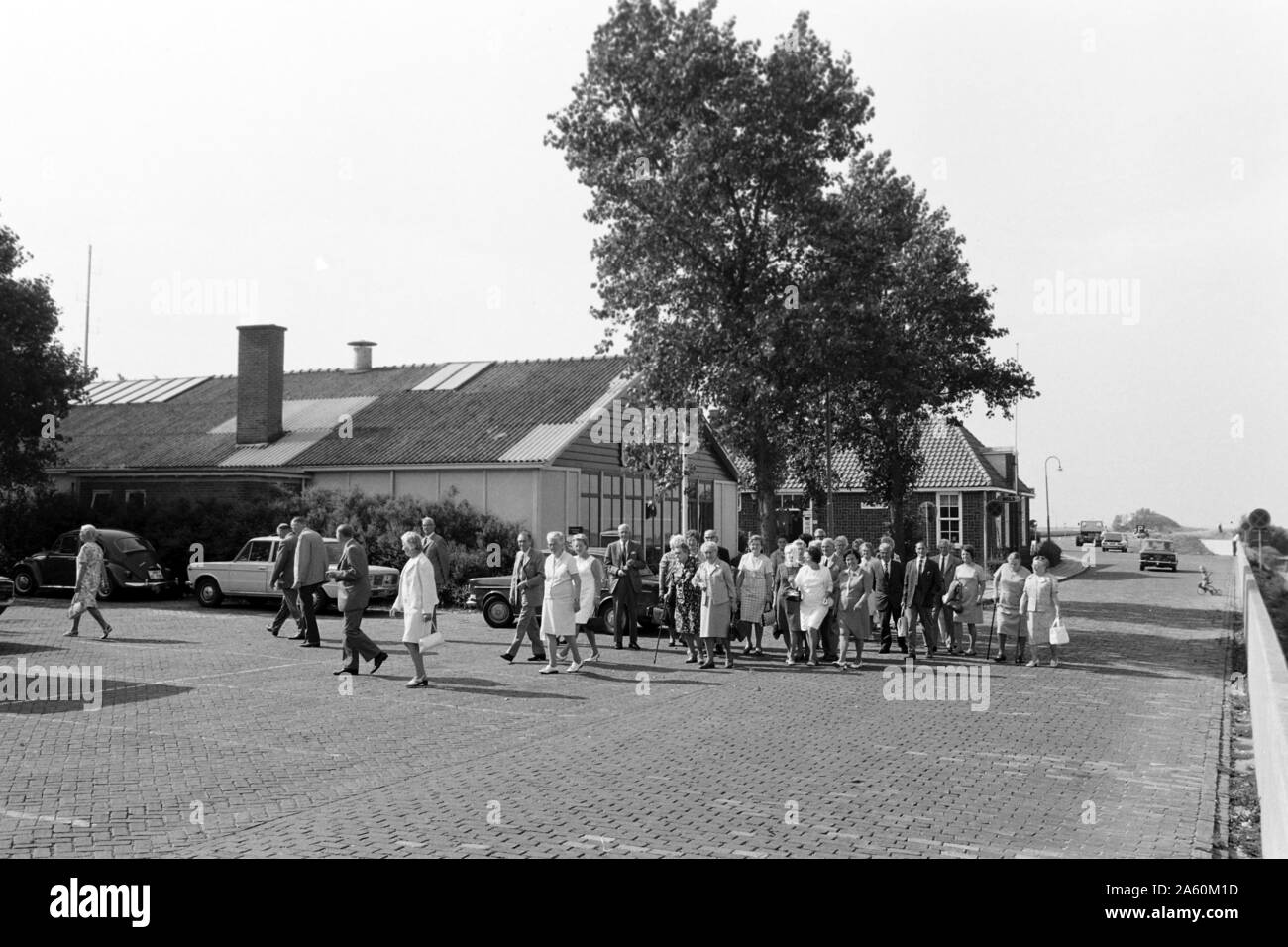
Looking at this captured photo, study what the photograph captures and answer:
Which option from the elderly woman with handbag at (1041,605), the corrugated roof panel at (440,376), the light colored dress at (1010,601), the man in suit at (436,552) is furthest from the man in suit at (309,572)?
the corrugated roof panel at (440,376)

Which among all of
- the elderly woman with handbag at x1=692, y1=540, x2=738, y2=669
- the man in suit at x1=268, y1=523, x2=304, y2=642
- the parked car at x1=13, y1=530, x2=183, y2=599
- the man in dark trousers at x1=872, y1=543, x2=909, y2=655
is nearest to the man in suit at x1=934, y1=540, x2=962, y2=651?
the man in dark trousers at x1=872, y1=543, x2=909, y2=655

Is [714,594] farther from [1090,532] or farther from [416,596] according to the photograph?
[1090,532]

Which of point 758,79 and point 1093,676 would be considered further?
point 758,79

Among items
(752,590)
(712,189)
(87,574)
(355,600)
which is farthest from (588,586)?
(712,189)

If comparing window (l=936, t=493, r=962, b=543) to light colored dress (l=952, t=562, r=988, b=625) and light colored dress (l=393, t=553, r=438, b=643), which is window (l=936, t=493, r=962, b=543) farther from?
light colored dress (l=393, t=553, r=438, b=643)

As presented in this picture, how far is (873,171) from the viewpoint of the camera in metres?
32.6

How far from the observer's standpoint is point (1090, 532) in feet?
294

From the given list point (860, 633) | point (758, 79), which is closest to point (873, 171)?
point (758, 79)

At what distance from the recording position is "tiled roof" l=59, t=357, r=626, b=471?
1228 inches

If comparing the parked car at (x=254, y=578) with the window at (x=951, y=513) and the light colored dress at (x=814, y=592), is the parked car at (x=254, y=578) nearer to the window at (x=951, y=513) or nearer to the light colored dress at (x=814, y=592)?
the light colored dress at (x=814, y=592)

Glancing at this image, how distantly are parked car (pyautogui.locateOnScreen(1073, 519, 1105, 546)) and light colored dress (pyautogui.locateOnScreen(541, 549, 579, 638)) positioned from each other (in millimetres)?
74276

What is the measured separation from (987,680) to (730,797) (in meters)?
7.58
